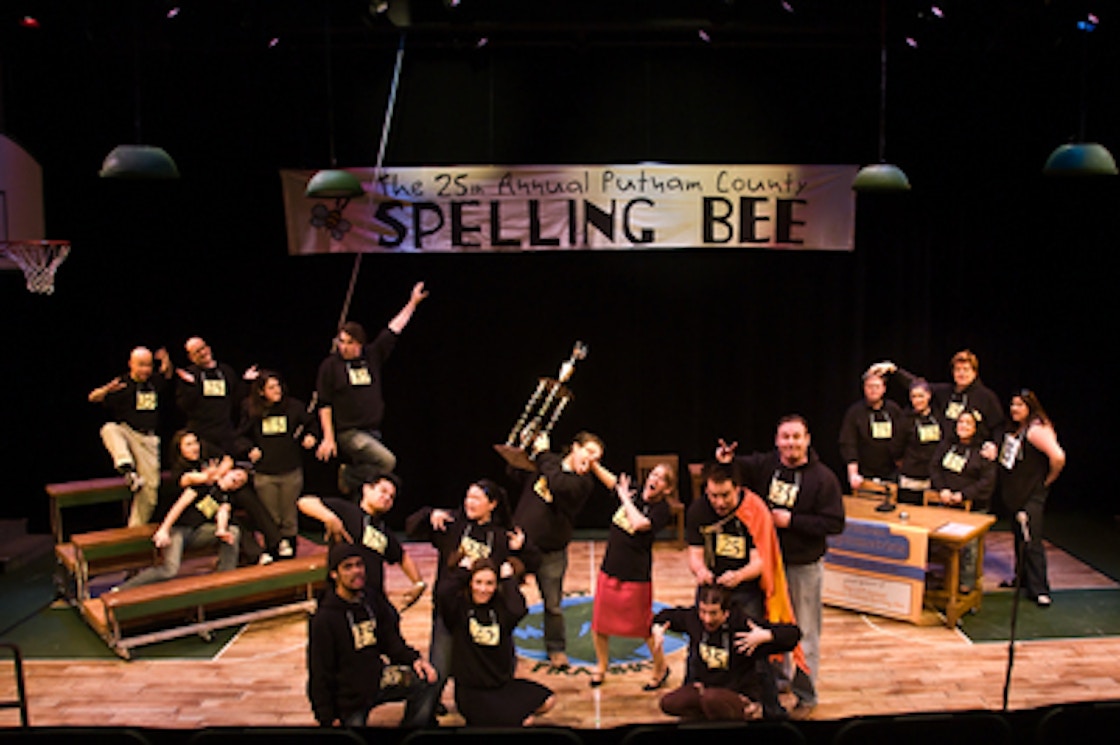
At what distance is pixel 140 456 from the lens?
302 inches

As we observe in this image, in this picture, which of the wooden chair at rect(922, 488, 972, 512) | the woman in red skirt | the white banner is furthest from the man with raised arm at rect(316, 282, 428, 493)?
the wooden chair at rect(922, 488, 972, 512)

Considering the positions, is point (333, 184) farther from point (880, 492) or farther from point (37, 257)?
point (880, 492)

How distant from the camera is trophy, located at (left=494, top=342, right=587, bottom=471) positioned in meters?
6.09

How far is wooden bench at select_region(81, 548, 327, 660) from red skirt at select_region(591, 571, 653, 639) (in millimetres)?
2186

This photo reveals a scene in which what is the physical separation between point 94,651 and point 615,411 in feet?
14.0

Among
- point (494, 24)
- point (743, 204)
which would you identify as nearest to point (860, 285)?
point (743, 204)

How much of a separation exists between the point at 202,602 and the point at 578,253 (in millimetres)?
3995

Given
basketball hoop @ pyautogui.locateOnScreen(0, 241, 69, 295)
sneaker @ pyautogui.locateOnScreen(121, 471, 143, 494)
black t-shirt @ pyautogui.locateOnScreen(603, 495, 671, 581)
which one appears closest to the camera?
black t-shirt @ pyautogui.locateOnScreen(603, 495, 671, 581)

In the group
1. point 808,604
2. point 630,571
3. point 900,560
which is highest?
point 630,571

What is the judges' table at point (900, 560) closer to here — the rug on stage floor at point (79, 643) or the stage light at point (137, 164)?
the rug on stage floor at point (79, 643)

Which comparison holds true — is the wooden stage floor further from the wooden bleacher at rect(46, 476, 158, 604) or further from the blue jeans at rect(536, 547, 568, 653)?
the wooden bleacher at rect(46, 476, 158, 604)

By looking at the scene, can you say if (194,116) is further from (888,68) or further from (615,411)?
(888,68)

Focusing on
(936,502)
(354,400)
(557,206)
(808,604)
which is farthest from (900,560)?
(354,400)

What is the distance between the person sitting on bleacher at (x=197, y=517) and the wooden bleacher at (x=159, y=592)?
16 centimetres
